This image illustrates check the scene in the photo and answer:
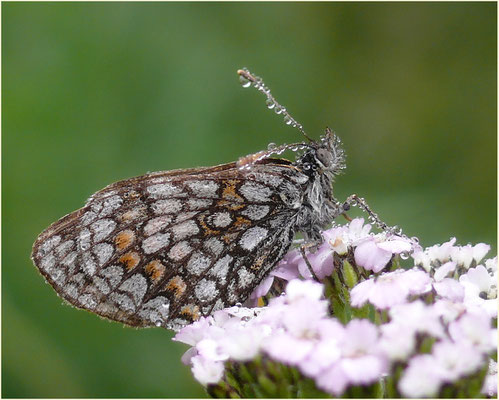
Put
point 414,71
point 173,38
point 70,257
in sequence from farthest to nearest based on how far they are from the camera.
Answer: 1. point 414,71
2. point 173,38
3. point 70,257

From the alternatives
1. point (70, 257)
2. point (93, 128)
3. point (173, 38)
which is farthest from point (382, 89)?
point (70, 257)

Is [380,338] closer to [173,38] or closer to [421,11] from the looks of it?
[173,38]

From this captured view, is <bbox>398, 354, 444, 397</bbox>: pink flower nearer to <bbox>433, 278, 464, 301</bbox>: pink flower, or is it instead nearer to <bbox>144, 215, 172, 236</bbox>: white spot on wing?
<bbox>433, 278, 464, 301</bbox>: pink flower

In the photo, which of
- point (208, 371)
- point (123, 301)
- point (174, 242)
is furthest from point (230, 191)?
point (208, 371)

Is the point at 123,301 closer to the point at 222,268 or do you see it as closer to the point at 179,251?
the point at 179,251

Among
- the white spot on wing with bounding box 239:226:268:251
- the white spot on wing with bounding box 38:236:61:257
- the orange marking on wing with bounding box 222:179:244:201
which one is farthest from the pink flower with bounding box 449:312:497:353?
the white spot on wing with bounding box 38:236:61:257
